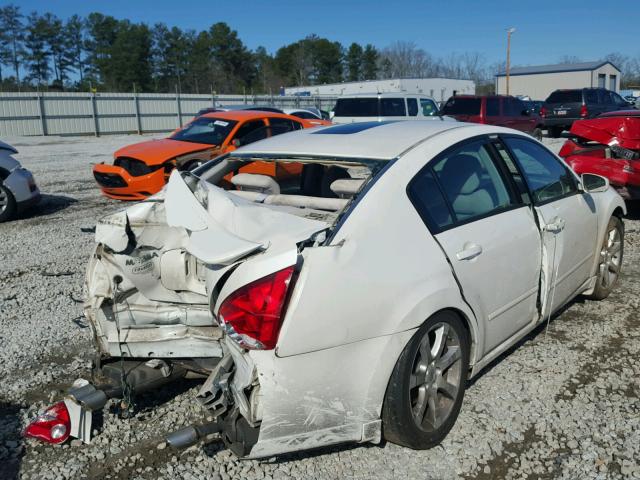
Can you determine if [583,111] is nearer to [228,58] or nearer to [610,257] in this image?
[610,257]

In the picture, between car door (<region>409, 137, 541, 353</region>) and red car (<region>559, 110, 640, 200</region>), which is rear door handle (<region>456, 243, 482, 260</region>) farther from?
red car (<region>559, 110, 640, 200</region>)

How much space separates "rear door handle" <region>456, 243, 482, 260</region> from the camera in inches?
117

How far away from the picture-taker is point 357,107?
16.5m

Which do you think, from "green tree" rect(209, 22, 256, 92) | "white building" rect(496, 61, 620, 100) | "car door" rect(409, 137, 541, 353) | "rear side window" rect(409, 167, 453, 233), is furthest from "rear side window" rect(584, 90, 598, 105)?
"green tree" rect(209, 22, 256, 92)

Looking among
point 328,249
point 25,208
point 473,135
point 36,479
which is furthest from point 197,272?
point 25,208

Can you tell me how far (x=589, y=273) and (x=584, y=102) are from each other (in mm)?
21358

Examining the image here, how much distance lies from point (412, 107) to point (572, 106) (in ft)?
33.2

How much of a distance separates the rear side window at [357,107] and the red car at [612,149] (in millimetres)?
8177

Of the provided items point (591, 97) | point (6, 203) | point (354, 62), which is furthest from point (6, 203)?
point (354, 62)

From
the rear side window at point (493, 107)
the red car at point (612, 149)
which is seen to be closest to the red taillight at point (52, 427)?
the red car at point (612, 149)

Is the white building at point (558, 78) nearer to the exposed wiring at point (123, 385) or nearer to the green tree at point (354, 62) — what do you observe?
the green tree at point (354, 62)

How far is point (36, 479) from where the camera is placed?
2842 millimetres

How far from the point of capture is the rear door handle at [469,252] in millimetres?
2969

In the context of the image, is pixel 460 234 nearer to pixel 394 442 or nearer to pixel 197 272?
pixel 394 442
